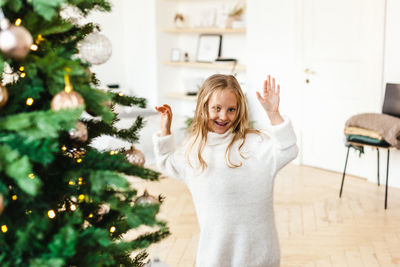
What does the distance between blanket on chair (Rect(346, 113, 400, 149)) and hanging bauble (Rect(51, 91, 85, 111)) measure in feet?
10.1

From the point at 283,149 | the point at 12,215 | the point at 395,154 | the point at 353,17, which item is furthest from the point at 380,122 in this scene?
the point at 12,215

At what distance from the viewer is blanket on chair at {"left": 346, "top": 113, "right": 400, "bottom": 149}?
11.6 feet

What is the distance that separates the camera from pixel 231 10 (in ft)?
18.4

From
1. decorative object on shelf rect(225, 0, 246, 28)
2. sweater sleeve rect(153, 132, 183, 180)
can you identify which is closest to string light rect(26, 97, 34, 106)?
sweater sleeve rect(153, 132, 183, 180)

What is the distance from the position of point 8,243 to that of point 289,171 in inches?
157

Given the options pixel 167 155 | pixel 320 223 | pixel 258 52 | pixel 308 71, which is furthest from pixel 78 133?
pixel 258 52

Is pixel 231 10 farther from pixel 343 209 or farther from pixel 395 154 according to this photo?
pixel 343 209

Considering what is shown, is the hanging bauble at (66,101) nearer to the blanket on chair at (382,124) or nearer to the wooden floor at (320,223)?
the wooden floor at (320,223)

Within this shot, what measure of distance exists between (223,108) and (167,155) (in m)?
0.27

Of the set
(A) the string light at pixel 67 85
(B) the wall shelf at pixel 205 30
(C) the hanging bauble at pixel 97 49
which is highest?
(B) the wall shelf at pixel 205 30

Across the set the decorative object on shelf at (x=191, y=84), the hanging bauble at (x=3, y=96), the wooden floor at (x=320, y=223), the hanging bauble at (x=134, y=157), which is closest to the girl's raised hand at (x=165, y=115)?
the hanging bauble at (x=134, y=157)

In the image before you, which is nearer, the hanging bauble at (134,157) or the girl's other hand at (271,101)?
the hanging bauble at (134,157)

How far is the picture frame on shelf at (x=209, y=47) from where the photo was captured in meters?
5.87

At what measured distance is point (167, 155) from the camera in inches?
68.4
